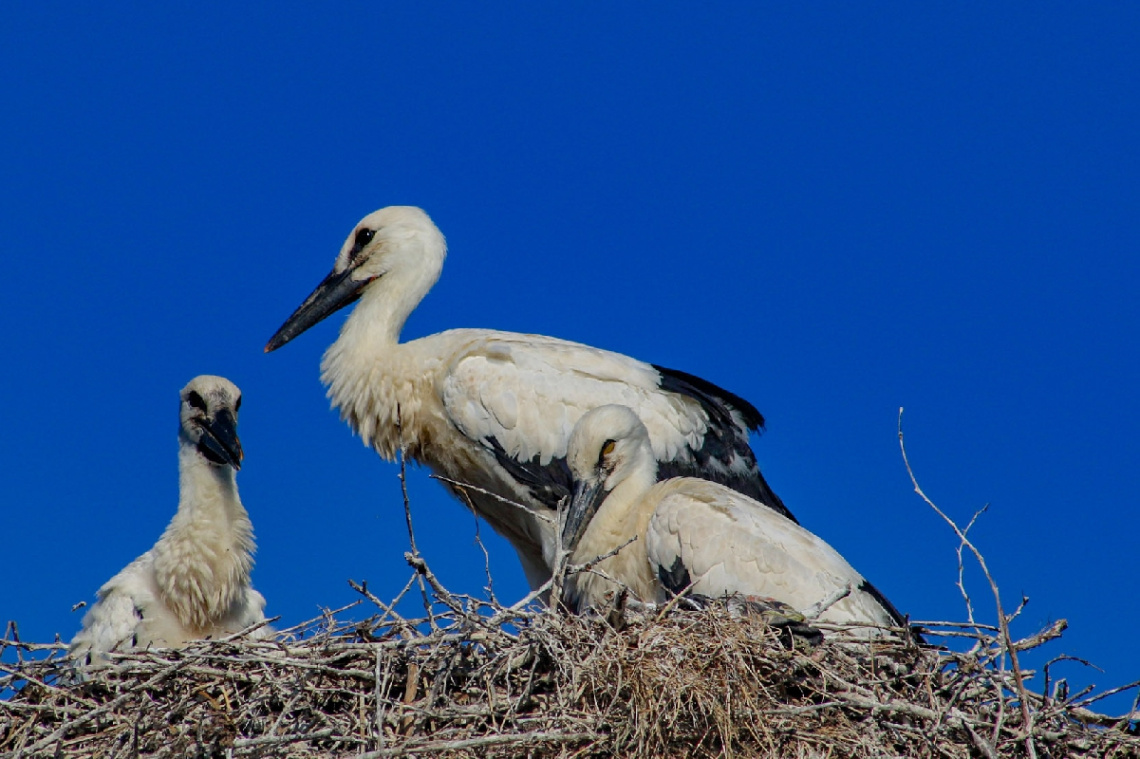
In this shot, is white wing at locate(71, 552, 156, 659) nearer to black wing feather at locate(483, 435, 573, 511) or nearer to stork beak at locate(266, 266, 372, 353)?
black wing feather at locate(483, 435, 573, 511)

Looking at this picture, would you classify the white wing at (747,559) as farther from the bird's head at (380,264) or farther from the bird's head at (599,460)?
the bird's head at (380,264)

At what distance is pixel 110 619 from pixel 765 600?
2307 mm

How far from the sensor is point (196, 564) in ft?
17.1

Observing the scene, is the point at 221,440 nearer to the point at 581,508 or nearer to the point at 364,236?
the point at 581,508

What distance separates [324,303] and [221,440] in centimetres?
134

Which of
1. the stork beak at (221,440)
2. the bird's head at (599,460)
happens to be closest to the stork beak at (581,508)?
the bird's head at (599,460)

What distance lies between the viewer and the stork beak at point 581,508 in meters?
5.18

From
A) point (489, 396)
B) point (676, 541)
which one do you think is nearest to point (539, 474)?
point (489, 396)

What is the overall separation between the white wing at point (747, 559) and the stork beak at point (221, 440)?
1647mm

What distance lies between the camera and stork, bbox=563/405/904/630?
4711mm

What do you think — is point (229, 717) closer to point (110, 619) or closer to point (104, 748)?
point (104, 748)

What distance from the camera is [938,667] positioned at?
401 cm

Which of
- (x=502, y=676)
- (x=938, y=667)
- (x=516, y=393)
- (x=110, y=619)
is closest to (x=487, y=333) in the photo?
(x=516, y=393)

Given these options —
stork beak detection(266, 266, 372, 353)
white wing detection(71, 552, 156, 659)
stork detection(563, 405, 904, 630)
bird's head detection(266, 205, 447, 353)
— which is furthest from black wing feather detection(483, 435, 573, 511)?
white wing detection(71, 552, 156, 659)
